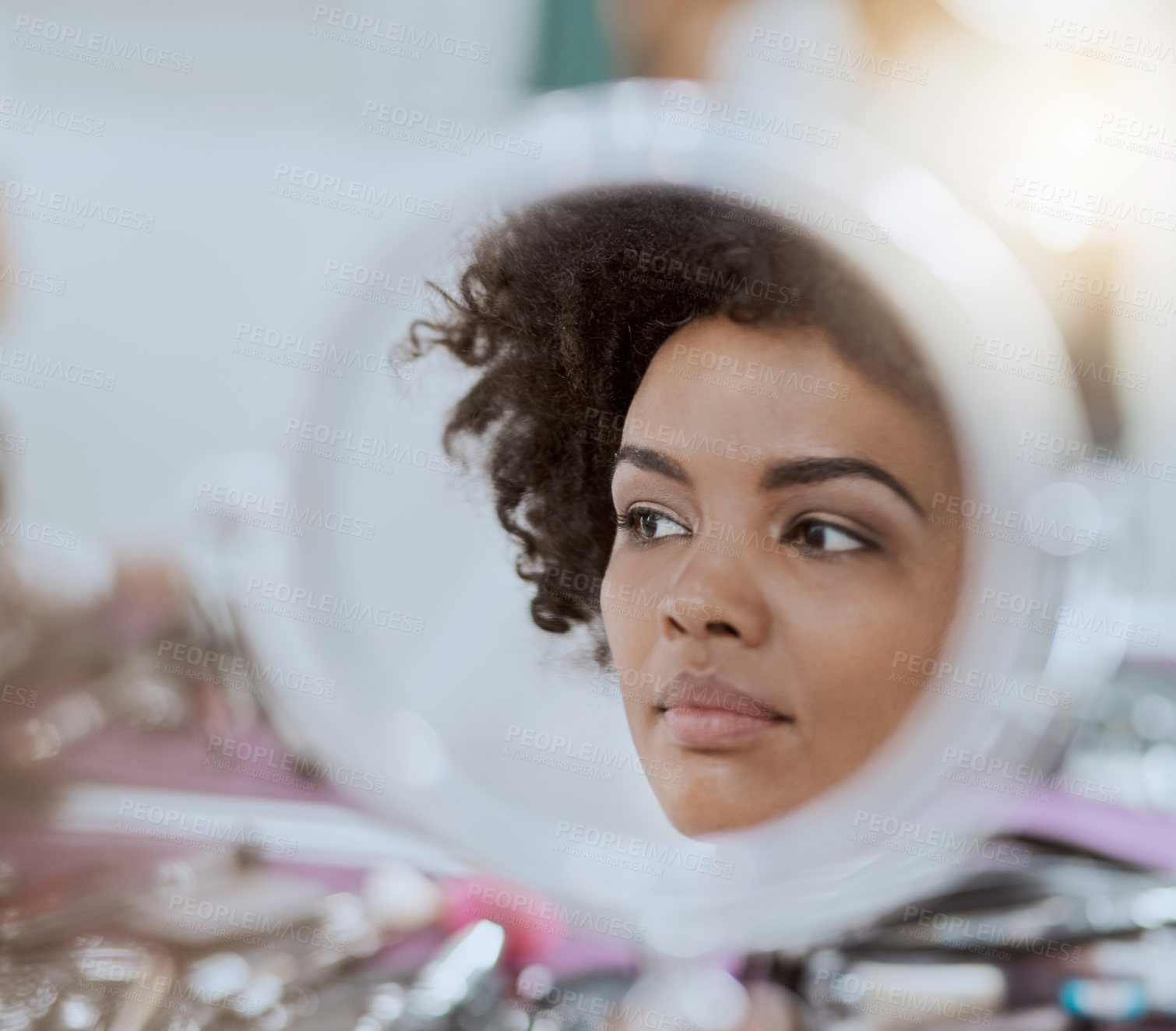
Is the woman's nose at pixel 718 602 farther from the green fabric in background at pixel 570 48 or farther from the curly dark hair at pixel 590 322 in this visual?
the green fabric in background at pixel 570 48

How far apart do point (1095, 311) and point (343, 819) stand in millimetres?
545

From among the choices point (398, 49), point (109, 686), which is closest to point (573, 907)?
point (109, 686)

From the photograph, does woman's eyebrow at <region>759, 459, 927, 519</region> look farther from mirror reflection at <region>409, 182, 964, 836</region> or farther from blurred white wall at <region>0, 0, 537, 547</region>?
blurred white wall at <region>0, 0, 537, 547</region>

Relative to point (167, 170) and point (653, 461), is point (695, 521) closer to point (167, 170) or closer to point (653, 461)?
point (653, 461)

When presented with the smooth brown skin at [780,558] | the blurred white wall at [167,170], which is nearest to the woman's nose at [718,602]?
the smooth brown skin at [780,558]

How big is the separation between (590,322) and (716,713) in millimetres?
164

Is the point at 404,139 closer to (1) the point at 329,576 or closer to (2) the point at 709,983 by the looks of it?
(1) the point at 329,576

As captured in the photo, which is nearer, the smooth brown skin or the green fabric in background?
the smooth brown skin

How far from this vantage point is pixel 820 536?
0.37m

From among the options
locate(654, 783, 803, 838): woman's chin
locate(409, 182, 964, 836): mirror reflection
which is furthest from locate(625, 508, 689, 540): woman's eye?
locate(654, 783, 803, 838): woman's chin

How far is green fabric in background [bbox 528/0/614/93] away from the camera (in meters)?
0.65

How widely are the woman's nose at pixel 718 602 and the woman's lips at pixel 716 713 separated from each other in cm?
2

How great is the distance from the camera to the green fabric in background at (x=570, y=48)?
2.13 ft

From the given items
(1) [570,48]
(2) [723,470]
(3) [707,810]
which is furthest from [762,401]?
(1) [570,48]
